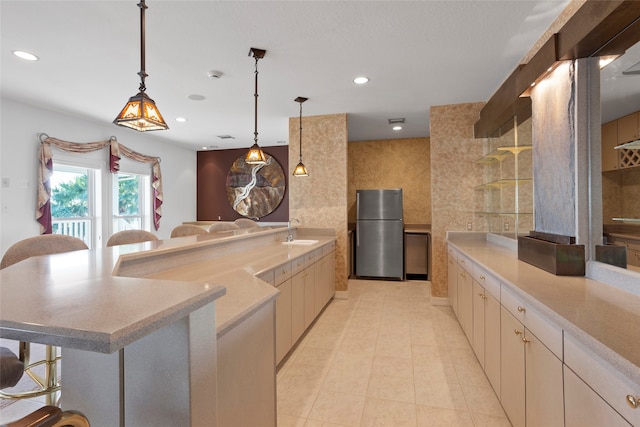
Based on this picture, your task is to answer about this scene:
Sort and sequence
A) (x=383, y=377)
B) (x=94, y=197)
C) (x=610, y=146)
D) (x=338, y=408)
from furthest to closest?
(x=94, y=197)
(x=383, y=377)
(x=338, y=408)
(x=610, y=146)

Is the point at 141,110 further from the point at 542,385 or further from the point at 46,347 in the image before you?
the point at 542,385

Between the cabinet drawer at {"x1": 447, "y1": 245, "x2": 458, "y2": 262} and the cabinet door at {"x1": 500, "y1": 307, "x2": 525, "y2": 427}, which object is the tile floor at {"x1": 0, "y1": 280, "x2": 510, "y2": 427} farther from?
the cabinet drawer at {"x1": 447, "y1": 245, "x2": 458, "y2": 262}

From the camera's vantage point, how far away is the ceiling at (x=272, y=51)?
2.16 m

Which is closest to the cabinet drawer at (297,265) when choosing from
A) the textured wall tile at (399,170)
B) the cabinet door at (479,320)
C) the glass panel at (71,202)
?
the cabinet door at (479,320)

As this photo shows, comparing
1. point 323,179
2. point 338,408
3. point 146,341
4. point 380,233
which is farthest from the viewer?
point 380,233

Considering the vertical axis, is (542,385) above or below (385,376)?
above

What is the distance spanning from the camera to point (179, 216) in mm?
6891

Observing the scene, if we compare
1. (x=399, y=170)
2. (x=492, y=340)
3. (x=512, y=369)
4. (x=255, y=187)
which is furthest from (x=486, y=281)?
(x=255, y=187)

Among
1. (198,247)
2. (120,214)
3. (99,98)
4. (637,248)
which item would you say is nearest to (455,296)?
(637,248)

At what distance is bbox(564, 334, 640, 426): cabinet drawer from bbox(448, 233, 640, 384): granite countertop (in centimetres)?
6

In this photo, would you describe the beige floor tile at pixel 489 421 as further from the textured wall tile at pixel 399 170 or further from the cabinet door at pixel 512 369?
the textured wall tile at pixel 399 170

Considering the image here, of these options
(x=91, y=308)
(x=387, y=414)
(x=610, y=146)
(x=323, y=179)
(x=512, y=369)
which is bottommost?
(x=387, y=414)

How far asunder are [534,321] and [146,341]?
1540 millimetres

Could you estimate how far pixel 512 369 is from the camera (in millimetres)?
1690
